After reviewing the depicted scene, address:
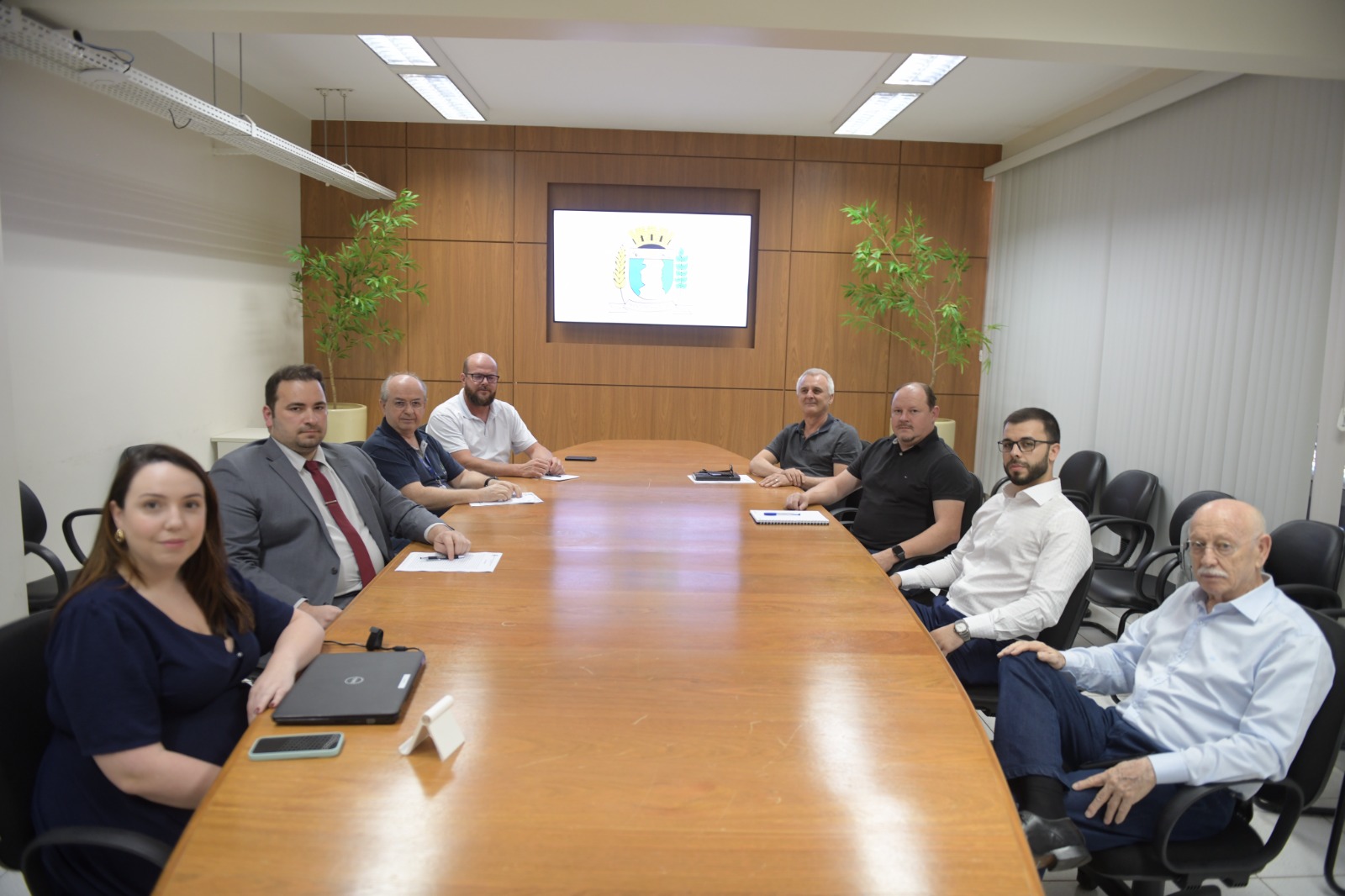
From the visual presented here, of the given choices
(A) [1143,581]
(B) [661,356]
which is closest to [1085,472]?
(A) [1143,581]

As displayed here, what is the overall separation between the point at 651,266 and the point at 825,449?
9.63 ft

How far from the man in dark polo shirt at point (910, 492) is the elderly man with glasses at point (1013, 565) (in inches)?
17.2

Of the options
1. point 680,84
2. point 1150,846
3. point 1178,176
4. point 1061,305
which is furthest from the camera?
point 1061,305

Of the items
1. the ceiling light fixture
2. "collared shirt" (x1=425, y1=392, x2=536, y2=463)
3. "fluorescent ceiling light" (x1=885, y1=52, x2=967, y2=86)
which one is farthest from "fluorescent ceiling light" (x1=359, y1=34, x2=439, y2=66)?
"fluorescent ceiling light" (x1=885, y1=52, x2=967, y2=86)

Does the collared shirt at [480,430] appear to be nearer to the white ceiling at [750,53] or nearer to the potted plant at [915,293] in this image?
the white ceiling at [750,53]

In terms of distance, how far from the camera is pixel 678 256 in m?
7.11

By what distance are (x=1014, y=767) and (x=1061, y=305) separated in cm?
489

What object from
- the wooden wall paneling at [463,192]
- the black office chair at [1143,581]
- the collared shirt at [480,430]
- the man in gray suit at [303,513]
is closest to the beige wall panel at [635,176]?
the wooden wall paneling at [463,192]

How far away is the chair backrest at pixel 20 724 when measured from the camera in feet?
4.93

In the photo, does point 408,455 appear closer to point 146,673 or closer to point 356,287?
point 146,673

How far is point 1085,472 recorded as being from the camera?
5.41 metres

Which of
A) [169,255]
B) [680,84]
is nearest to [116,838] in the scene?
[169,255]

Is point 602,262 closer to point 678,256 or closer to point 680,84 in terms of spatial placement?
point 678,256

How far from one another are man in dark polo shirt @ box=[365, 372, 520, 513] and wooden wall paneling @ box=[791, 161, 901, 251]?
424cm
